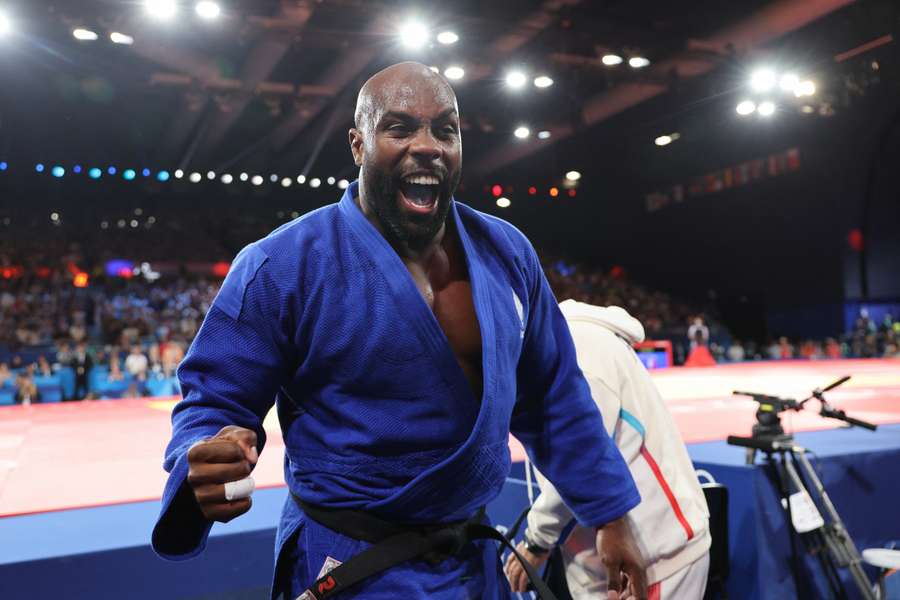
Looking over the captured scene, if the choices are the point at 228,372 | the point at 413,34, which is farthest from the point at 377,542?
the point at 413,34

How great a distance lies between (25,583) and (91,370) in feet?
29.2

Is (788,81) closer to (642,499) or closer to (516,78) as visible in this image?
(516,78)

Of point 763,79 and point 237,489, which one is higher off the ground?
point 763,79

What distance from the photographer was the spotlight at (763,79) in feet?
35.7

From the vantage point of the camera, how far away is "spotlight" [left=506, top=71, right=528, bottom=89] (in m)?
11.3

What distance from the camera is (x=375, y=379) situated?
4.03 feet

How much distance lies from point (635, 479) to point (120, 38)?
10112 mm

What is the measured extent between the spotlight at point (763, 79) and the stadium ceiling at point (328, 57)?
17.3 inches

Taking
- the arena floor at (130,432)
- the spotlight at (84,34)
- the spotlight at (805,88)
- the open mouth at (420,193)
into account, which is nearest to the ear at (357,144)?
the open mouth at (420,193)

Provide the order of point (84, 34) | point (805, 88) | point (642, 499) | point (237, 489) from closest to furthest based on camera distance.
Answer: point (237, 489)
point (642, 499)
point (84, 34)
point (805, 88)

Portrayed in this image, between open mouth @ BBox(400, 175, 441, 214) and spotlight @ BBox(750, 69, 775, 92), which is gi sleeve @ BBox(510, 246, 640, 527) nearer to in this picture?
open mouth @ BBox(400, 175, 441, 214)

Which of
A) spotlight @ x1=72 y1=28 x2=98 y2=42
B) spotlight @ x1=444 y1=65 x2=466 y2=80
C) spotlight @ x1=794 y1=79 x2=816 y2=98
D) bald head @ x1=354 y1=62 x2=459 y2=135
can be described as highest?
spotlight @ x1=72 y1=28 x2=98 y2=42

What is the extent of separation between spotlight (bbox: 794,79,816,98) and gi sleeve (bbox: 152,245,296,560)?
1189cm

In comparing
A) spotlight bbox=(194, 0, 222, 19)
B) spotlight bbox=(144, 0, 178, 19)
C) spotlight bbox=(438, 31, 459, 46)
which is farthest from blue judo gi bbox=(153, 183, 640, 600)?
spotlight bbox=(438, 31, 459, 46)
